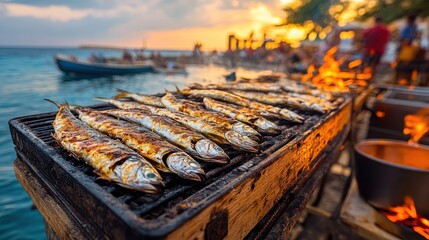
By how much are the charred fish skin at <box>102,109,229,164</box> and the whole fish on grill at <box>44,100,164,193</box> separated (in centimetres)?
46

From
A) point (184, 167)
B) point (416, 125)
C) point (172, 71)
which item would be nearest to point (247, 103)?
point (184, 167)

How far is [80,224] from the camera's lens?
1.49m

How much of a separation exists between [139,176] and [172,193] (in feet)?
0.79

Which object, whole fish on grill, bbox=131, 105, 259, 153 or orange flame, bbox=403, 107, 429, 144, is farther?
orange flame, bbox=403, 107, 429, 144

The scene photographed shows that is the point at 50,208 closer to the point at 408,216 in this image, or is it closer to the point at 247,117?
the point at 247,117

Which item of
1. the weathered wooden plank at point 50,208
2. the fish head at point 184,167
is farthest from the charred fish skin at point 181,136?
the weathered wooden plank at point 50,208

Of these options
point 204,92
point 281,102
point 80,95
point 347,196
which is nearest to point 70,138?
point 204,92

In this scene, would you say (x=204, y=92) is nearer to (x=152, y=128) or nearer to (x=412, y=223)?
(x=152, y=128)

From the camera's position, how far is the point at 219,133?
2271 mm

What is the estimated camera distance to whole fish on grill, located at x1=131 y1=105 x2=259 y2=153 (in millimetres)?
2041

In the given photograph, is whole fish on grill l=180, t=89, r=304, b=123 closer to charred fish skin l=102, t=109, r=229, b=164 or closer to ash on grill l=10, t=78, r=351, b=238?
ash on grill l=10, t=78, r=351, b=238

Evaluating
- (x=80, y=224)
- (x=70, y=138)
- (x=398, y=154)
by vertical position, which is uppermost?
(x=70, y=138)

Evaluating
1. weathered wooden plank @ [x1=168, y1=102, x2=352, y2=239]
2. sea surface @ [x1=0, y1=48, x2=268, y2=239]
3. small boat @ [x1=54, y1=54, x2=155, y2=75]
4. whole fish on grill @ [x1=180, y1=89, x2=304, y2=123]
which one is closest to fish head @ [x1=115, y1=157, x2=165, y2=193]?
weathered wooden plank @ [x1=168, y1=102, x2=352, y2=239]

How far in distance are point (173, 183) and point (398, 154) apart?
4.30 m
